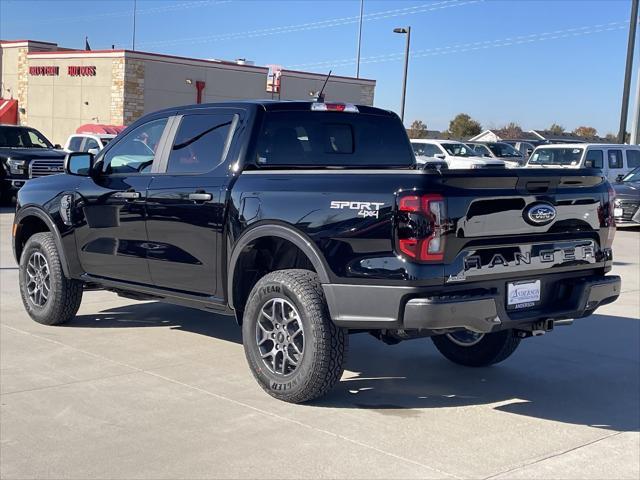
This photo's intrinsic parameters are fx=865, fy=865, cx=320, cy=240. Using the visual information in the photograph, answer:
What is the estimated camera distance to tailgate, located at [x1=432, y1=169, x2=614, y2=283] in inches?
195

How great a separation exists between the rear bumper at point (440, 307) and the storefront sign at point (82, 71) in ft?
121

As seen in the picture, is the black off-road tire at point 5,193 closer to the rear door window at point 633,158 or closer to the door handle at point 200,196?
the door handle at point 200,196

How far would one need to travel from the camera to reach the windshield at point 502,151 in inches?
1384

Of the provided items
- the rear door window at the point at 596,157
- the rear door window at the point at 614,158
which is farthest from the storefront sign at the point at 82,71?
the rear door window at the point at 614,158

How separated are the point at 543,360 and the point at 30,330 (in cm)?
434

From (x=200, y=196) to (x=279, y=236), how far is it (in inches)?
34.7

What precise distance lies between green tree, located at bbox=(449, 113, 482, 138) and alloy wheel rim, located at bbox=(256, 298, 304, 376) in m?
79.3

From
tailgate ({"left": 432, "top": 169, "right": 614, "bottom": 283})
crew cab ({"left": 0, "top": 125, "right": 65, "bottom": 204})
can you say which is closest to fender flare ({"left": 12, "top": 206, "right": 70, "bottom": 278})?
tailgate ({"left": 432, "top": 169, "right": 614, "bottom": 283})

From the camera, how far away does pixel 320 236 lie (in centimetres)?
528

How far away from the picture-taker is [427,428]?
520 cm

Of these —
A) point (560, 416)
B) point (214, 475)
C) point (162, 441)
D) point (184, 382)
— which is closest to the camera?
point (214, 475)

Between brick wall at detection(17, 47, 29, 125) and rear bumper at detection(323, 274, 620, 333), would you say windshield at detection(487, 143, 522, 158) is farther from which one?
rear bumper at detection(323, 274, 620, 333)

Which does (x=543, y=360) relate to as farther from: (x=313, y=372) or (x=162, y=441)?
(x=162, y=441)

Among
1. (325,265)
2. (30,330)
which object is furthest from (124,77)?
(325,265)
